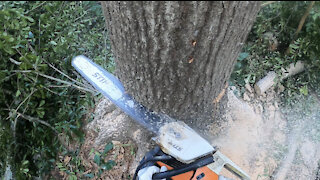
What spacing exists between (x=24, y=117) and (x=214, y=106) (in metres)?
1.43

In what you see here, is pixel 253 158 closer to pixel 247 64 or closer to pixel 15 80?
pixel 247 64

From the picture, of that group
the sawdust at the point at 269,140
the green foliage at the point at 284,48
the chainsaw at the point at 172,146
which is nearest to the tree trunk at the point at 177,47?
the chainsaw at the point at 172,146

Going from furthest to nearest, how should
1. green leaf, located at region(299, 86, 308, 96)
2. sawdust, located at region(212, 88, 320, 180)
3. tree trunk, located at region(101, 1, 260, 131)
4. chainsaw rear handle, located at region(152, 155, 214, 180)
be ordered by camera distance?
green leaf, located at region(299, 86, 308, 96), sawdust, located at region(212, 88, 320, 180), chainsaw rear handle, located at region(152, 155, 214, 180), tree trunk, located at region(101, 1, 260, 131)

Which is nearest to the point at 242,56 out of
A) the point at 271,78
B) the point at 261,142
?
the point at 271,78

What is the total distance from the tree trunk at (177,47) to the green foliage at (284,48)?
71 cm

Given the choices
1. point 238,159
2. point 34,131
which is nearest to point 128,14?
point 238,159

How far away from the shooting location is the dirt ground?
1.95 m

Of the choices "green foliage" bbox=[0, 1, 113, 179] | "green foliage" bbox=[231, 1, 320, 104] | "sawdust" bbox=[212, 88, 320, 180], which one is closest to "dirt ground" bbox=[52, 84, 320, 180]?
"sawdust" bbox=[212, 88, 320, 180]

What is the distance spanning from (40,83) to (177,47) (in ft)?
4.73

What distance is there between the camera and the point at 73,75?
2279 millimetres

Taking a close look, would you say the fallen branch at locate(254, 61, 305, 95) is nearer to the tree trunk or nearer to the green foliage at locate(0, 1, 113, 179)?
the tree trunk

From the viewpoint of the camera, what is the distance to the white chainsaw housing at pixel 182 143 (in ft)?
4.67

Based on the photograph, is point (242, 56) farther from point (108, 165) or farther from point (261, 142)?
point (108, 165)

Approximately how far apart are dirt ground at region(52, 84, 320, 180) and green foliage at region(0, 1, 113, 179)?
0.95 feet
